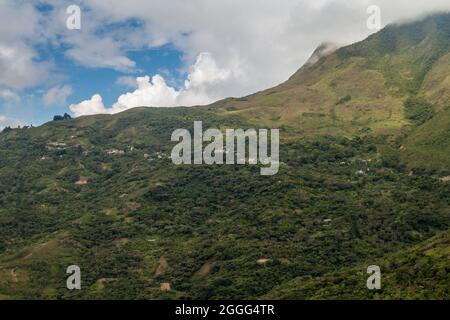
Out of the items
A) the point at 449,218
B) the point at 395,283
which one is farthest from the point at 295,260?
the point at 395,283

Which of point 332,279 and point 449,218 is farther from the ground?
point 449,218

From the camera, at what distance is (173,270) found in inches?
7584

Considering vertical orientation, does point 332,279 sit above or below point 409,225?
below

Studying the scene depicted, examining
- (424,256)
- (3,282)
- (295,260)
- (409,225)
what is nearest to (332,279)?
(424,256)

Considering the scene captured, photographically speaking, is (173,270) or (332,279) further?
(173,270)

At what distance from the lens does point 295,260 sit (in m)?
179

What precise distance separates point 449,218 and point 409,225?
13477 millimetres
